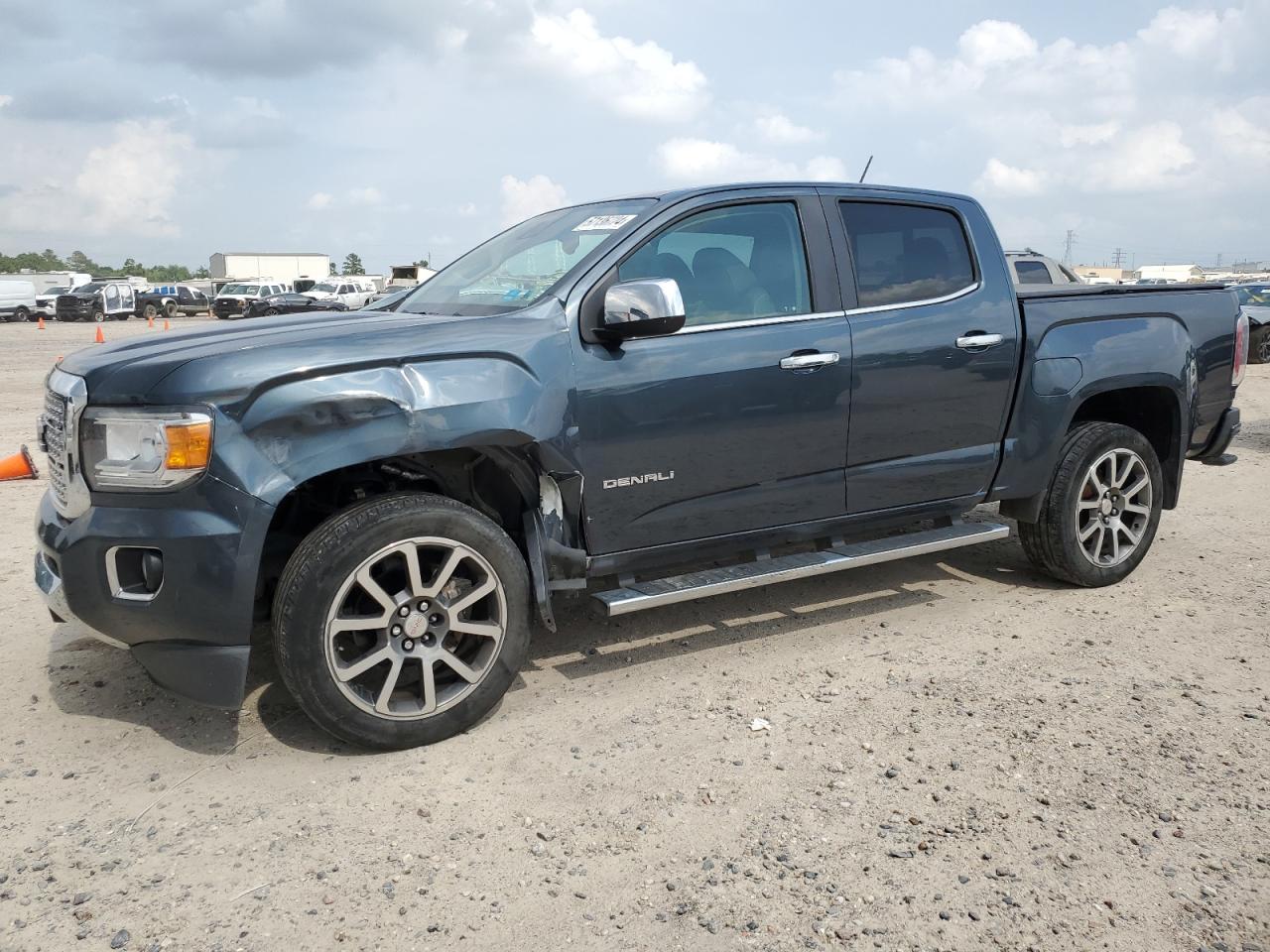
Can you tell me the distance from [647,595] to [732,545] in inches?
20.5

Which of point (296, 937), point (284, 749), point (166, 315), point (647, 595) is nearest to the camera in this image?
point (296, 937)

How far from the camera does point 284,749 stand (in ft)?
11.8

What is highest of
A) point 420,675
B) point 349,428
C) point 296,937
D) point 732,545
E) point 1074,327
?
point 1074,327

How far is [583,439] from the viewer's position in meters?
3.78

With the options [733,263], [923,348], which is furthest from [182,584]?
[923,348]

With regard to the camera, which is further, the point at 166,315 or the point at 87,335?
the point at 166,315

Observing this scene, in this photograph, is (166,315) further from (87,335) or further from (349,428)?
(349,428)

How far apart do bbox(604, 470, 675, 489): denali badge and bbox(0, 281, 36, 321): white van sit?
47.9 meters

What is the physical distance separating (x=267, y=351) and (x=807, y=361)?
2041 millimetres

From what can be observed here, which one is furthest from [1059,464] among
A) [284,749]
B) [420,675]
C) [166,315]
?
[166,315]

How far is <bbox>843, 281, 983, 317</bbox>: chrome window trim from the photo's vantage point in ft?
14.5

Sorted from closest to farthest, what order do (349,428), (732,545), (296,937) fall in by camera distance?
(296,937) < (349,428) < (732,545)

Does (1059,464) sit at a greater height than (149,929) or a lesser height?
greater

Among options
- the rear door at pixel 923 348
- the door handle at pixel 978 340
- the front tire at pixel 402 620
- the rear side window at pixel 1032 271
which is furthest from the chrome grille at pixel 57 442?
the rear side window at pixel 1032 271
